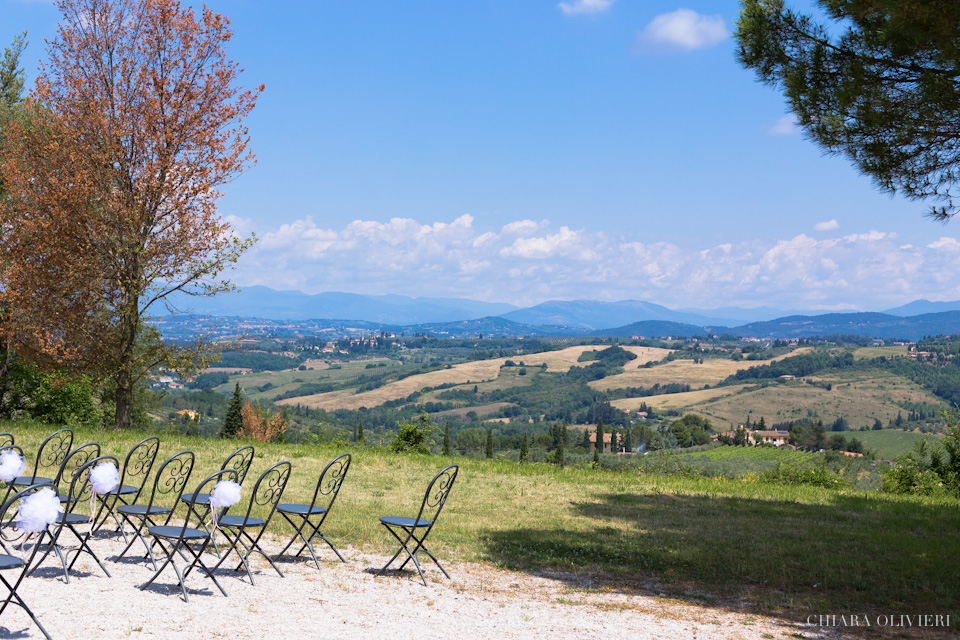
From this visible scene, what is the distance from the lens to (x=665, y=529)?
10.3 metres

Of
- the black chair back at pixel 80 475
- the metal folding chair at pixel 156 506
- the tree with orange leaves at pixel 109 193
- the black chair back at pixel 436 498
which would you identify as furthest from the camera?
the tree with orange leaves at pixel 109 193

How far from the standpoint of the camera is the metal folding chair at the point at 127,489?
6664 millimetres

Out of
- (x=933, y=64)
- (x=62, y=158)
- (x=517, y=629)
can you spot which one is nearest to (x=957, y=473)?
(x=933, y=64)

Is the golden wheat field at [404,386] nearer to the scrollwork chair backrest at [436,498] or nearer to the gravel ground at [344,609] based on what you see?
the scrollwork chair backrest at [436,498]

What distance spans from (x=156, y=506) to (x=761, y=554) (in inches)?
317

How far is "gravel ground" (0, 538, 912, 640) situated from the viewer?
4.85 meters

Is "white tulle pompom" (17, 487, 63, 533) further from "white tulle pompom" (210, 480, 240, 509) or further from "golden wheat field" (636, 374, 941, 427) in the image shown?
"golden wheat field" (636, 374, 941, 427)

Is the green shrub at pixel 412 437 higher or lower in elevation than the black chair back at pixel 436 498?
lower


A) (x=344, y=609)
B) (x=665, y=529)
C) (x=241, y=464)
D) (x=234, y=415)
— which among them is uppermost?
(x=241, y=464)

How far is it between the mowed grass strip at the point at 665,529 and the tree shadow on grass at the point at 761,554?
0.03 metres

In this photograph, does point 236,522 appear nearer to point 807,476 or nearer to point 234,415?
point 807,476

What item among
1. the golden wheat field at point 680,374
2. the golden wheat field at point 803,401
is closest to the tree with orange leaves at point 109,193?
the golden wheat field at point 803,401

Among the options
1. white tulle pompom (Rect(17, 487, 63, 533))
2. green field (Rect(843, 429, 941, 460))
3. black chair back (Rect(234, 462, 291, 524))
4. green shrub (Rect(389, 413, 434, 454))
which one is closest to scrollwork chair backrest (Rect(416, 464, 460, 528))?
black chair back (Rect(234, 462, 291, 524))

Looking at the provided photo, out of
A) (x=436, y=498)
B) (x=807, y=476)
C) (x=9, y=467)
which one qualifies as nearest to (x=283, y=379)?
(x=807, y=476)
